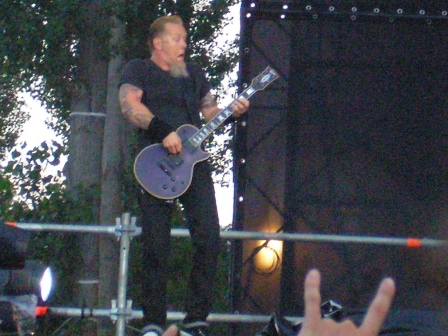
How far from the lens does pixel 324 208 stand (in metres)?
5.52

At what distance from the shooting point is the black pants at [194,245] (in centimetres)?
437

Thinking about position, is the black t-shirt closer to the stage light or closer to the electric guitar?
the electric guitar

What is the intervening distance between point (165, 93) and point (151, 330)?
1141 mm

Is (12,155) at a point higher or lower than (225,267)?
higher

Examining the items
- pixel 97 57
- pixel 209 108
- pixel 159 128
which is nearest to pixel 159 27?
pixel 209 108

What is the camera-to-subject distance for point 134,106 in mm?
4434

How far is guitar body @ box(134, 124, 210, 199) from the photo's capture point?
14.4ft

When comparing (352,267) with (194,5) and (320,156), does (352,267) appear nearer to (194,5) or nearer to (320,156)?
(320,156)

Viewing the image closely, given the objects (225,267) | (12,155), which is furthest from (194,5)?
(225,267)

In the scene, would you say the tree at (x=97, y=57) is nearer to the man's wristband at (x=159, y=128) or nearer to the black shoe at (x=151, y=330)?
the man's wristband at (x=159, y=128)

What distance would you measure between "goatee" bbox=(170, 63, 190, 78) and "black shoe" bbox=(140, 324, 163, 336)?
1217mm

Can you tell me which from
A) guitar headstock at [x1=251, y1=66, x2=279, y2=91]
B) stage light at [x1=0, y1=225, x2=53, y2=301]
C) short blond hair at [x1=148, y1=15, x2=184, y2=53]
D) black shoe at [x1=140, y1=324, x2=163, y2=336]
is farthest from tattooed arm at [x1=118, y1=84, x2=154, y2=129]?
stage light at [x1=0, y1=225, x2=53, y2=301]

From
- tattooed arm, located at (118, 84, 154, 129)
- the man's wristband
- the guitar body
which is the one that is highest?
tattooed arm, located at (118, 84, 154, 129)

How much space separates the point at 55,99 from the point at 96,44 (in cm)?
216
